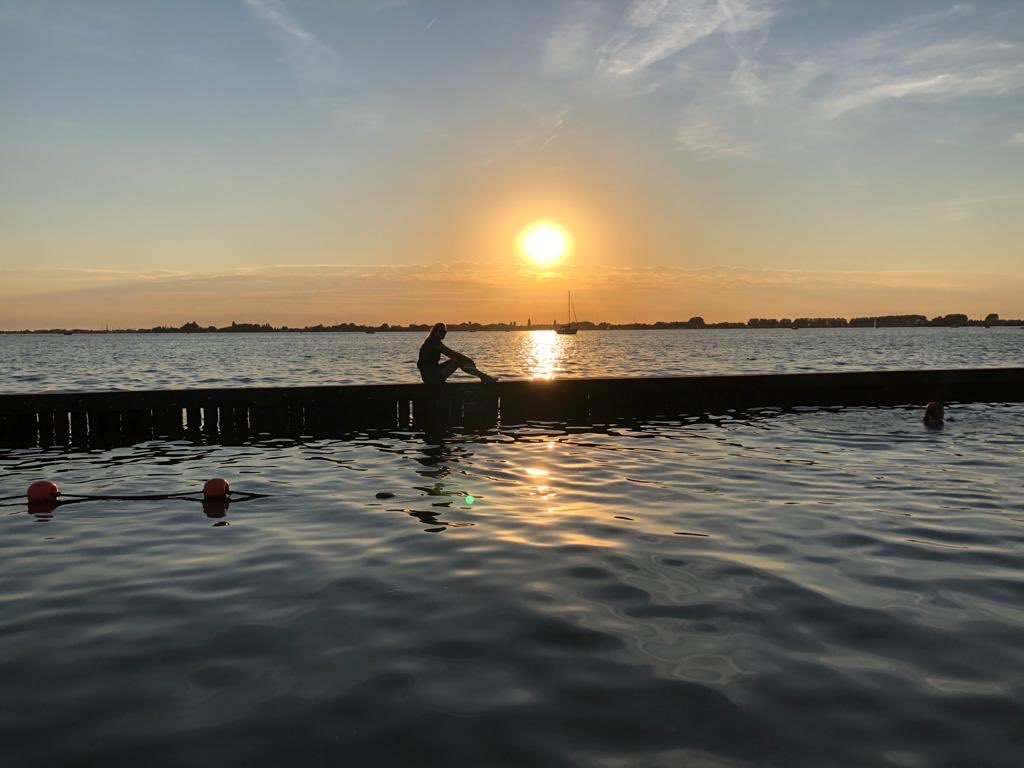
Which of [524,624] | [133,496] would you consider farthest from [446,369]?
[524,624]

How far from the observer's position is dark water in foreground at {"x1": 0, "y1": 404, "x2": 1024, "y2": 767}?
425cm

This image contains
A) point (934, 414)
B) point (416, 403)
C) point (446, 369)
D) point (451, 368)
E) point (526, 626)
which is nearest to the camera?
point (526, 626)

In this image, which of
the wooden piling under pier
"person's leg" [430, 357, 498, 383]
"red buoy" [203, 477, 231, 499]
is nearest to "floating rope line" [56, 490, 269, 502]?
"red buoy" [203, 477, 231, 499]

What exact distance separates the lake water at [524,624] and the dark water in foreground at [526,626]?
1.0 inches

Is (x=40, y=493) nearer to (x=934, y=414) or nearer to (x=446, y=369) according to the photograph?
(x=446, y=369)

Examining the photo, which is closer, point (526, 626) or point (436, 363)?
point (526, 626)

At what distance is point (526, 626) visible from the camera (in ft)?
19.5

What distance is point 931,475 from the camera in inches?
500

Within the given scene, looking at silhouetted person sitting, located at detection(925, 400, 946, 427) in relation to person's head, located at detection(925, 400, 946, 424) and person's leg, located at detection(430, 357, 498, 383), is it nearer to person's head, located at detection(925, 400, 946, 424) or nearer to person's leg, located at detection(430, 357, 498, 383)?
person's head, located at detection(925, 400, 946, 424)

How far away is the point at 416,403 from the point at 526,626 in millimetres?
15603

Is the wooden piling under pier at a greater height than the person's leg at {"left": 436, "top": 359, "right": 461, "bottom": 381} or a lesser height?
lesser

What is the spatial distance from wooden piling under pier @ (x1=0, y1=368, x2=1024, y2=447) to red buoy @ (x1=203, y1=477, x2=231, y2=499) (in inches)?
335

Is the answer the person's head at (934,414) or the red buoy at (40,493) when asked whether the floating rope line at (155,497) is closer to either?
the red buoy at (40,493)

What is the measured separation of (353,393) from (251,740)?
17009 mm
